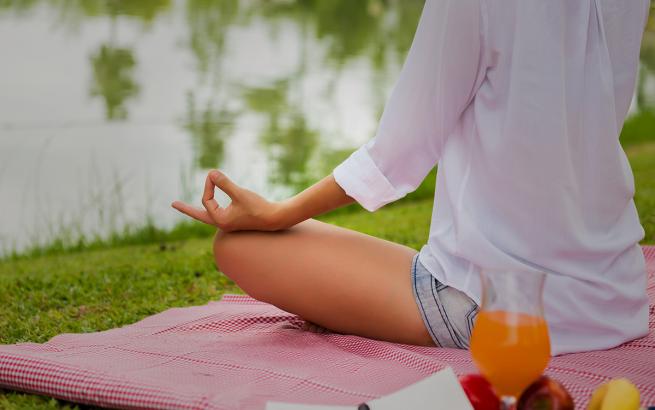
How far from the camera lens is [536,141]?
1.87 metres

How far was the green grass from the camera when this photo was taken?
2.76 m

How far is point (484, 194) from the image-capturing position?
1951 millimetres

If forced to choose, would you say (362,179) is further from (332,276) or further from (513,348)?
(513,348)

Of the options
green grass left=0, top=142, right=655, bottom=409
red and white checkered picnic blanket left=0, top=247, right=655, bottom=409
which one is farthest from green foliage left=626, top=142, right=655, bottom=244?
red and white checkered picnic blanket left=0, top=247, right=655, bottom=409

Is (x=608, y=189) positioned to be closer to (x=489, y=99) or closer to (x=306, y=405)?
(x=489, y=99)

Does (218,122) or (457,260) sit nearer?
(457,260)

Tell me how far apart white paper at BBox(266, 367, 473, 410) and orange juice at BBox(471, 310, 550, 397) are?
91 millimetres

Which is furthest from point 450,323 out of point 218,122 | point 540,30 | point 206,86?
point 206,86

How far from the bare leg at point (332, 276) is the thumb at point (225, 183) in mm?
131

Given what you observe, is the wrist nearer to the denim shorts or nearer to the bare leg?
the bare leg

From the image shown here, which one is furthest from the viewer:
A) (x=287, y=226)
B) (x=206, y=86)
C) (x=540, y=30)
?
(x=206, y=86)

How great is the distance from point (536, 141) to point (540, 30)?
0.68 feet

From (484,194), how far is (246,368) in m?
0.59

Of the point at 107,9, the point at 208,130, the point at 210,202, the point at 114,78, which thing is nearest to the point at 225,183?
the point at 210,202
